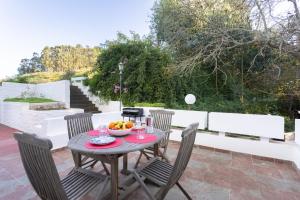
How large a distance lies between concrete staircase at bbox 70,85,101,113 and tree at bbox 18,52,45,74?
12.0 m

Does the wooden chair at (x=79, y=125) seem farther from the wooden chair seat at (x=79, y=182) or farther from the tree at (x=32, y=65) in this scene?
the tree at (x=32, y=65)

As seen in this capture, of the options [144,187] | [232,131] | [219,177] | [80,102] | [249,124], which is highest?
[80,102]

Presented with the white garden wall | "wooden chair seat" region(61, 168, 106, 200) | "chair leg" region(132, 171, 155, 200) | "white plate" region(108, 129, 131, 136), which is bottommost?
"chair leg" region(132, 171, 155, 200)

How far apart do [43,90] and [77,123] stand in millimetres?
6201

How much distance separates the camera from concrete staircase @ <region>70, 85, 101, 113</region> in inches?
296

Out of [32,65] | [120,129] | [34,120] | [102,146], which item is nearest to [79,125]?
[120,129]

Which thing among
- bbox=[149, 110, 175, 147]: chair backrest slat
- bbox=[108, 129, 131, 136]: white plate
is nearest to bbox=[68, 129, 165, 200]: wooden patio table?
bbox=[108, 129, 131, 136]: white plate

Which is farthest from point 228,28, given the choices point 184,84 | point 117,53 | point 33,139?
point 33,139

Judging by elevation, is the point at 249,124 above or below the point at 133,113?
below

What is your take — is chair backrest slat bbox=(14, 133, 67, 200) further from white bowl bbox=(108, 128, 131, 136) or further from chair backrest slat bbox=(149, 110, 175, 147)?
chair backrest slat bbox=(149, 110, 175, 147)

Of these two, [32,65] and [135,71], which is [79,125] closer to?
[135,71]

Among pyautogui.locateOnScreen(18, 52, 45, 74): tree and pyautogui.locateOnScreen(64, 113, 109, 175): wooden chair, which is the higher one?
pyautogui.locateOnScreen(18, 52, 45, 74): tree

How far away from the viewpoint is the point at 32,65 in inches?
723

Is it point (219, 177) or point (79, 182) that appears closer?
point (79, 182)
